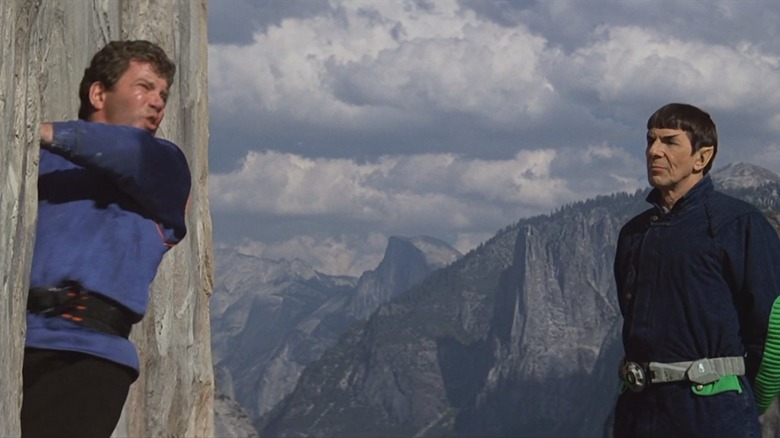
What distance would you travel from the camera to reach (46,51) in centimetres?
583

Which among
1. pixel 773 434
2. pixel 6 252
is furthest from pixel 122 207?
pixel 773 434

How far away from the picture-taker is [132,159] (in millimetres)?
4500

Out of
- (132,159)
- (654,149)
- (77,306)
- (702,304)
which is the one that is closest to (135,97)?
(132,159)

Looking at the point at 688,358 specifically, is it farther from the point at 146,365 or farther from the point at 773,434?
the point at 773,434

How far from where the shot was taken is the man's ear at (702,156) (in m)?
5.95

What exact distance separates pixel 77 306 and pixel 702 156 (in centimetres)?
303

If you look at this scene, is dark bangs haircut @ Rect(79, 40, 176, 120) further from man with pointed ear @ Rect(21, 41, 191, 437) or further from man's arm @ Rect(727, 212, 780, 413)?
man's arm @ Rect(727, 212, 780, 413)

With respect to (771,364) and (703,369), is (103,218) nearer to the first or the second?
(703,369)

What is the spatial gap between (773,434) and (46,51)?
99372mm

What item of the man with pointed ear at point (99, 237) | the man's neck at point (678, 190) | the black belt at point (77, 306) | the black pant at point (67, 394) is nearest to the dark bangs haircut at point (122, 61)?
the man with pointed ear at point (99, 237)

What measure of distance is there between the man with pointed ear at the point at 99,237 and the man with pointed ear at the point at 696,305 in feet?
7.62

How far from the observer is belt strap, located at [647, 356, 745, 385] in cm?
575

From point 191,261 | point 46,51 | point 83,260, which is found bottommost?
point 83,260

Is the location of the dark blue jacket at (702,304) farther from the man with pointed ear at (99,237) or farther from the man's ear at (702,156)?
the man with pointed ear at (99,237)
